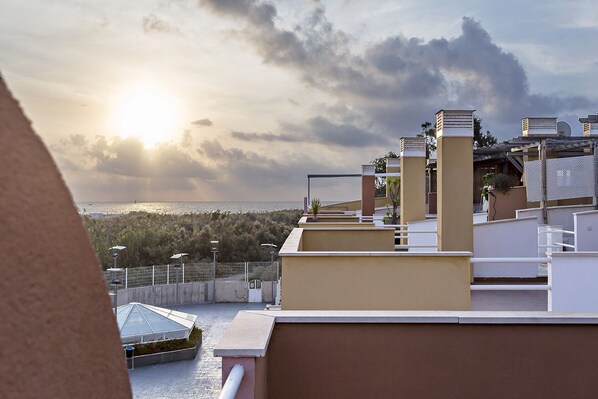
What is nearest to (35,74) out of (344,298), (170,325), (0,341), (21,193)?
(21,193)

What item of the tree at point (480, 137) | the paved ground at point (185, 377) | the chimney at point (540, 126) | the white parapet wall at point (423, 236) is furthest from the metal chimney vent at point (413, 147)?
the tree at point (480, 137)

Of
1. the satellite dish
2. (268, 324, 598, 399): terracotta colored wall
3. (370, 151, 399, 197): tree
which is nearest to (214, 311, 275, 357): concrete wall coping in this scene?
(268, 324, 598, 399): terracotta colored wall

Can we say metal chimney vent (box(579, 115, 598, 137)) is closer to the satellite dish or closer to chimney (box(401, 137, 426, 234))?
the satellite dish

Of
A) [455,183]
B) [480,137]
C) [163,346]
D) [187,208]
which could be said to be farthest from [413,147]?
[187,208]

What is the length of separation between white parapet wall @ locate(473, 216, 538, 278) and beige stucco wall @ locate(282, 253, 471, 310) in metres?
2.72

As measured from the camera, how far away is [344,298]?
522 cm

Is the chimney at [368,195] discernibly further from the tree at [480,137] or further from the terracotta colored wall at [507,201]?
the tree at [480,137]

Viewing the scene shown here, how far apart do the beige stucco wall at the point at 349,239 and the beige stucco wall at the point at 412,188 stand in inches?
183

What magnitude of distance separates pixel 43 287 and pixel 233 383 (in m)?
1.47

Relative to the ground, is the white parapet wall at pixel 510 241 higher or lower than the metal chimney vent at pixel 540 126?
lower

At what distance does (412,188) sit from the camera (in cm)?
1239

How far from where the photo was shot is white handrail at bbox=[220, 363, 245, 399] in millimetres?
1850

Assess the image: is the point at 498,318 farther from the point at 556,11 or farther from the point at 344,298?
the point at 556,11

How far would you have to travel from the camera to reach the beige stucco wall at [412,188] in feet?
40.5
